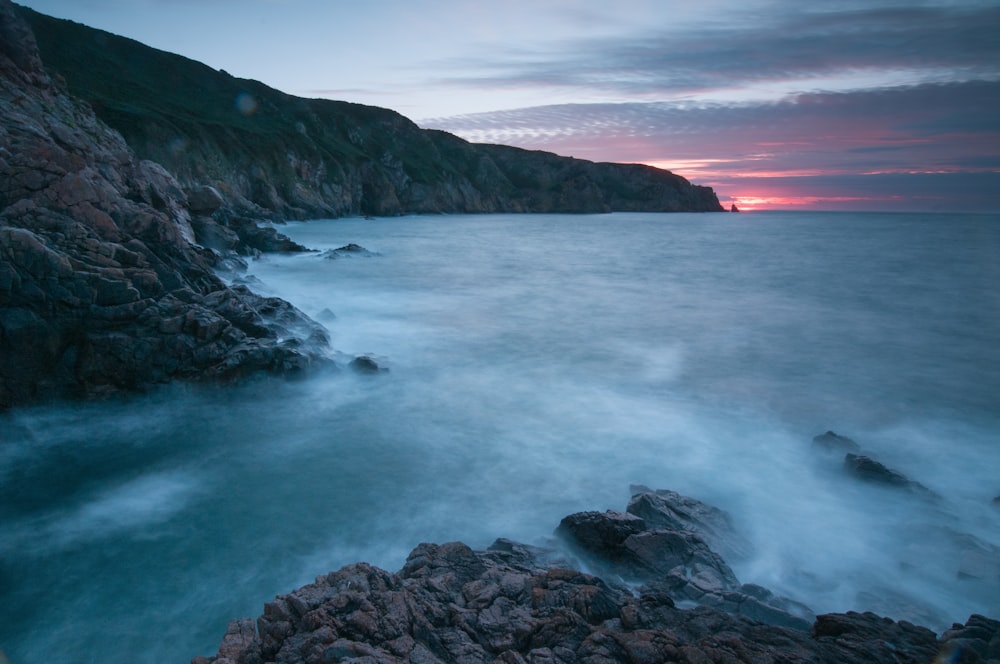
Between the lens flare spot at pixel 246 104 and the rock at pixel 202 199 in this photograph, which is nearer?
the rock at pixel 202 199

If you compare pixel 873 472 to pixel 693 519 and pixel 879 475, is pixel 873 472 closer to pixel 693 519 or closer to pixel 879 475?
pixel 879 475

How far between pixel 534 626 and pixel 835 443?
7492 millimetres

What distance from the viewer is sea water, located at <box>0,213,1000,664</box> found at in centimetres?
608

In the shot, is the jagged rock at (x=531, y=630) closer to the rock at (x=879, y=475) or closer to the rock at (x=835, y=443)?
the rock at (x=879, y=475)

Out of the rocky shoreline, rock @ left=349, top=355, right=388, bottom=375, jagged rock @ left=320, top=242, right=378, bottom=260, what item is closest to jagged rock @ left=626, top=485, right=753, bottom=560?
the rocky shoreline

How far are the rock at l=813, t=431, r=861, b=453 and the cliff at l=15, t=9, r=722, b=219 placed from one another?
35234mm

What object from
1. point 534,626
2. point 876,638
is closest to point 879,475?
point 876,638

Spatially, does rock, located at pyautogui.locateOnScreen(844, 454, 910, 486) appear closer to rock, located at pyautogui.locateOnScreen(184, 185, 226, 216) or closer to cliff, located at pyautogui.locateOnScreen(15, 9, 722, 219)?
rock, located at pyautogui.locateOnScreen(184, 185, 226, 216)

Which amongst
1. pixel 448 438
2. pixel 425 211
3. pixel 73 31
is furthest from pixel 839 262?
pixel 73 31

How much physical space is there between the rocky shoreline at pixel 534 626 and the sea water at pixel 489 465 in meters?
1.49

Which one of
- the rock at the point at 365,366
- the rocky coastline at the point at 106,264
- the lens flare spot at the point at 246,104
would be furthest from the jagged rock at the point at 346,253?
the lens flare spot at the point at 246,104

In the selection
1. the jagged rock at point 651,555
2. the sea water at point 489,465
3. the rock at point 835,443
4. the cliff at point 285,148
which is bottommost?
the sea water at point 489,465

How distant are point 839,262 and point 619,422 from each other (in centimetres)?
3260

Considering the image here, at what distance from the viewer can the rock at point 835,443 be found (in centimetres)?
931
